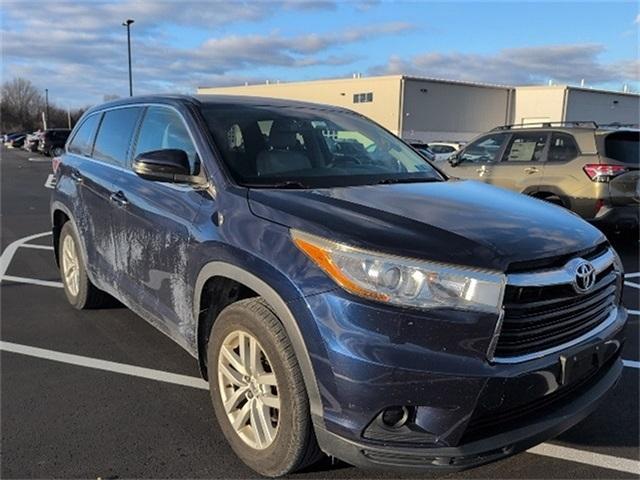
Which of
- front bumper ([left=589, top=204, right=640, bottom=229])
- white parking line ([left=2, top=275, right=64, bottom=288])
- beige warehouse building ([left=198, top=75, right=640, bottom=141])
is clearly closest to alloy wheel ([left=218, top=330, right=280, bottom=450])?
white parking line ([left=2, top=275, right=64, bottom=288])

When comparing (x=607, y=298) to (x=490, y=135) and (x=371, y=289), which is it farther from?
(x=490, y=135)

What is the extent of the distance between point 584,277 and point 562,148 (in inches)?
254

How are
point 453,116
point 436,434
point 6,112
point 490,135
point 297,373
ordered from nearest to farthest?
point 436,434 < point 297,373 < point 490,135 < point 453,116 < point 6,112

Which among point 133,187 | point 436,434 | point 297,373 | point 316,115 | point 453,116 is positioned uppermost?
point 453,116

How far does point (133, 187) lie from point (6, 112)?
116m

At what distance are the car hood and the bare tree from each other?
371 feet

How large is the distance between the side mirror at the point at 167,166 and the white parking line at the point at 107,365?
4.52 feet

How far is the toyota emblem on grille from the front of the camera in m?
2.67

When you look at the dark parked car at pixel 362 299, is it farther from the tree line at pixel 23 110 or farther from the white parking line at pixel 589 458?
the tree line at pixel 23 110

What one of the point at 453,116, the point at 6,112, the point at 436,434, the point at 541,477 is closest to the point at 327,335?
the point at 436,434

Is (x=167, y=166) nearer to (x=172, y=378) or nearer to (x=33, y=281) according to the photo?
(x=172, y=378)

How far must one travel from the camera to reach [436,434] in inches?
93.7

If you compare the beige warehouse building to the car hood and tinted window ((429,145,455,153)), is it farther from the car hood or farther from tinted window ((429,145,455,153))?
the car hood

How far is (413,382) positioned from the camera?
7.68ft
